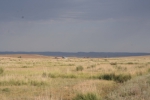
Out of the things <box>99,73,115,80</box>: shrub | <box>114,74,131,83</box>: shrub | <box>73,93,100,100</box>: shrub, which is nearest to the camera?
<box>73,93,100,100</box>: shrub

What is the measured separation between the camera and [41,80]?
62.5 ft

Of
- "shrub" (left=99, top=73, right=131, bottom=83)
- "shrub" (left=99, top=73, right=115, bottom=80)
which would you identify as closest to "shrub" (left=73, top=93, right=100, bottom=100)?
"shrub" (left=99, top=73, right=131, bottom=83)

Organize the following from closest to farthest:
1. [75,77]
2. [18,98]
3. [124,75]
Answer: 1. [18,98]
2. [124,75]
3. [75,77]

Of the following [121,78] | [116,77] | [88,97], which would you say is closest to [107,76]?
[116,77]

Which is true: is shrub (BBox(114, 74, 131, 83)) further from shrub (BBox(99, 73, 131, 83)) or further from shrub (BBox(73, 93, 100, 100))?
shrub (BBox(73, 93, 100, 100))

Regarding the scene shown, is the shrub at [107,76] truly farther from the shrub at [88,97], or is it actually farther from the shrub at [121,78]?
the shrub at [88,97]

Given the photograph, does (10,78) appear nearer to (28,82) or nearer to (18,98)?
(28,82)

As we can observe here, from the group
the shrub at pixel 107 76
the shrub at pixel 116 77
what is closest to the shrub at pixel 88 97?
the shrub at pixel 116 77

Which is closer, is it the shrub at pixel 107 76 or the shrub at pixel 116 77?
the shrub at pixel 116 77

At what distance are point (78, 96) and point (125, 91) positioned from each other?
87.0 inches

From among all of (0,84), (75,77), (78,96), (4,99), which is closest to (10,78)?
(0,84)

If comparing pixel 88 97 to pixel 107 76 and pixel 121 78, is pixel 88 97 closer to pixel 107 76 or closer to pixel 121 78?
pixel 121 78

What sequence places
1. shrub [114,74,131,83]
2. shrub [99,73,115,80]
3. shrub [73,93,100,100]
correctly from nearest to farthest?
shrub [73,93,100,100] < shrub [114,74,131,83] < shrub [99,73,115,80]

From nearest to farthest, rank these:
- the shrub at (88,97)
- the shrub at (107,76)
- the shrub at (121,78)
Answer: the shrub at (88,97)
the shrub at (121,78)
the shrub at (107,76)
